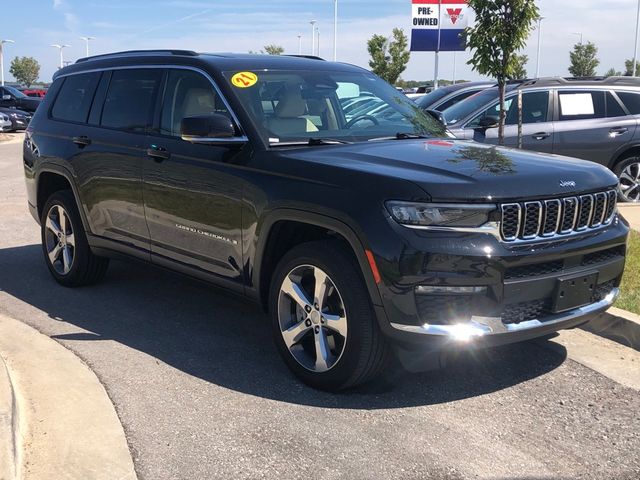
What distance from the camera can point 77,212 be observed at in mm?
5945

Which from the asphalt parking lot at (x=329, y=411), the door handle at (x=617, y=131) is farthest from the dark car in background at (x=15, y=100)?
the asphalt parking lot at (x=329, y=411)

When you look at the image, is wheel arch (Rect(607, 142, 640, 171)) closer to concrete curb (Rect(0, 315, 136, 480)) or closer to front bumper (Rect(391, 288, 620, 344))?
front bumper (Rect(391, 288, 620, 344))

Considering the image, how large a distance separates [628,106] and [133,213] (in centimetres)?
768

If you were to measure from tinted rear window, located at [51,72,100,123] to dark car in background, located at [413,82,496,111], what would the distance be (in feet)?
23.1

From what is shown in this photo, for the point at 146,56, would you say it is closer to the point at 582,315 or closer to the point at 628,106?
the point at 582,315

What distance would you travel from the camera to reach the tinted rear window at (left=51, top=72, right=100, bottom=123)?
233 inches

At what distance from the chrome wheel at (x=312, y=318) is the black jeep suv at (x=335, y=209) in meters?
0.01

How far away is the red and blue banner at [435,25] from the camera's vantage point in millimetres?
28250

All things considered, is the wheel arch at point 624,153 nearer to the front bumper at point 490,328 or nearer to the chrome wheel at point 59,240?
the front bumper at point 490,328

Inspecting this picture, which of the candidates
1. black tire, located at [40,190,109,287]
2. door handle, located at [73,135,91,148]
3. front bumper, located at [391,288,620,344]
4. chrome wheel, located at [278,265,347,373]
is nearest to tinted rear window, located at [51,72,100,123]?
door handle, located at [73,135,91,148]

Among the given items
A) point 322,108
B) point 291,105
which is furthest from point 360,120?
point 291,105

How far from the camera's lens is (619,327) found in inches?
191

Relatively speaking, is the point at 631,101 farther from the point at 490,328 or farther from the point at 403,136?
the point at 490,328

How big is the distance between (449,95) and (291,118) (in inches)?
335
